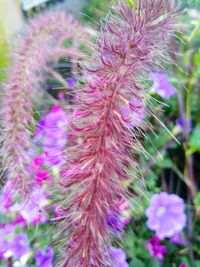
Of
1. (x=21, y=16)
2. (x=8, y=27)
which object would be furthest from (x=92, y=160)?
(x=21, y=16)

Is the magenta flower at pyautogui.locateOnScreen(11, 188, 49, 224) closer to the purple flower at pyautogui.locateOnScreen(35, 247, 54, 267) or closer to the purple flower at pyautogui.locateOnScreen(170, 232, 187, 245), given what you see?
the purple flower at pyautogui.locateOnScreen(35, 247, 54, 267)

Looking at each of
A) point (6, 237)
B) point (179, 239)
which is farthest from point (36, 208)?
point (179, 239)

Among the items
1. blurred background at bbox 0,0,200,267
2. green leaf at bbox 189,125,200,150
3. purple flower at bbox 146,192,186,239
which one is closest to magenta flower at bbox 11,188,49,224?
blurred background at bbox 0,0,200,267

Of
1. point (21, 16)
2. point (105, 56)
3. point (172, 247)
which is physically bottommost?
point (172, 247)

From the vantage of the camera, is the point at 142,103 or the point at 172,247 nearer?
the point at 142,103

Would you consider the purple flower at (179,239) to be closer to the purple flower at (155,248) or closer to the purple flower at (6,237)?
the purple flower at (155,248)

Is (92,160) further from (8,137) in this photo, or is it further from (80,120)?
(8,137)

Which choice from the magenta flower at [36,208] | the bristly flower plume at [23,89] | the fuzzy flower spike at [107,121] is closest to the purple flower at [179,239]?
the magenta flower at [36,208]

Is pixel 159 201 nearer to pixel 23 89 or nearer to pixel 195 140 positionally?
pixel 195 140
